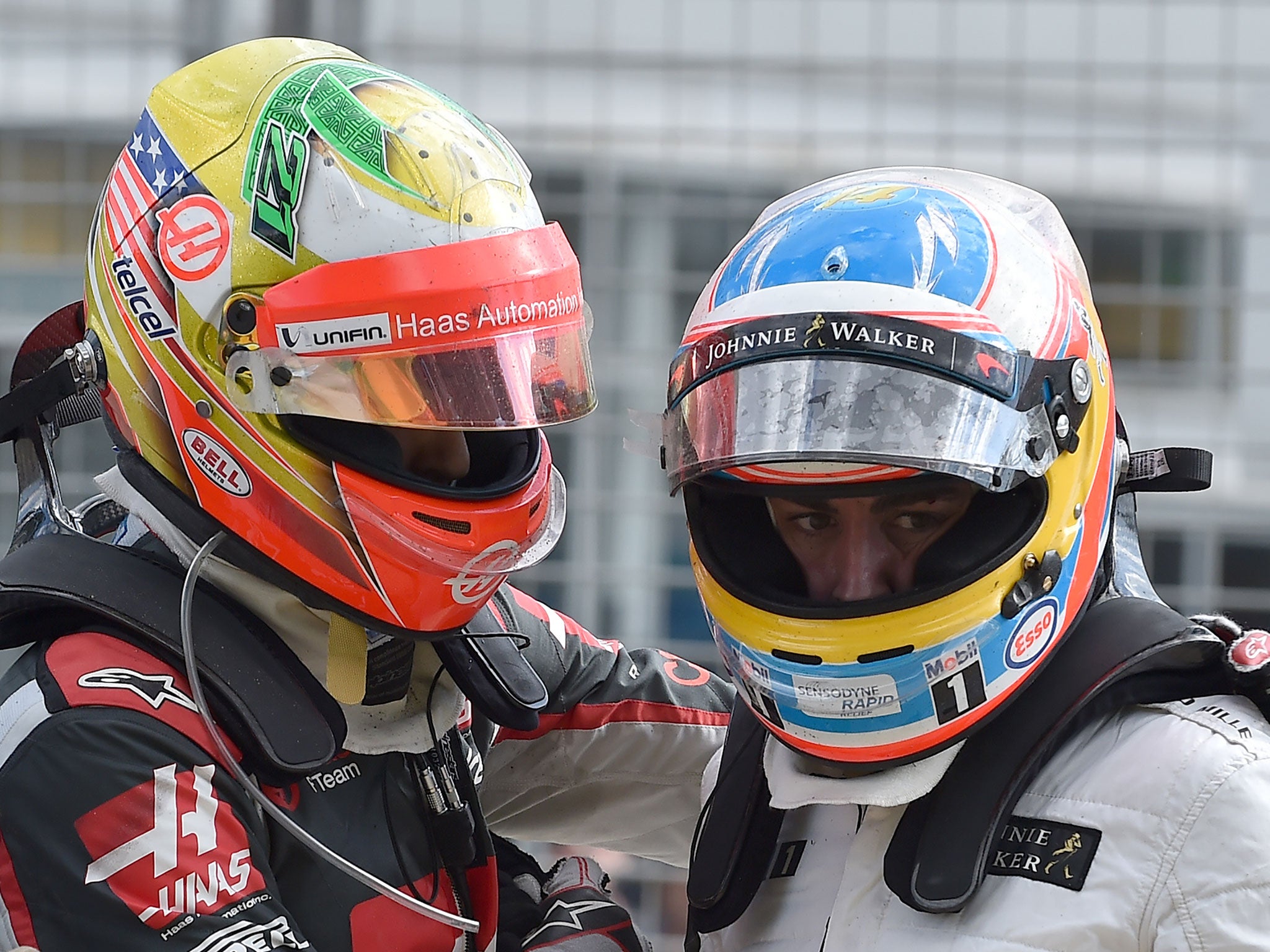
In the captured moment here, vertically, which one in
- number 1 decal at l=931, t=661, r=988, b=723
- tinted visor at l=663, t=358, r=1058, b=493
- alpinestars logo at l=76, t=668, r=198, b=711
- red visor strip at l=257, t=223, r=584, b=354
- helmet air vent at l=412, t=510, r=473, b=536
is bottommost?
alpinestars logo at l=76, t=668, r=198, b=711

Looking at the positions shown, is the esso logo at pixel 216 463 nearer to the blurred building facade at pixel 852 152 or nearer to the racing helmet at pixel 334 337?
the racing helmet at pixel 334 337

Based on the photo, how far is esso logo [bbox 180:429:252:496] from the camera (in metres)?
1.89

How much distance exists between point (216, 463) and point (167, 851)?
0.48 m

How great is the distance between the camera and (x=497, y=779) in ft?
7.92

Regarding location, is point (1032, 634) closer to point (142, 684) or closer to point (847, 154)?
point (142, 684)

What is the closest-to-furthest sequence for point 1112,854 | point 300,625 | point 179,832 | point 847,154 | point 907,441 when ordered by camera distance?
point 1112,854 → point 907,441 → point 179,832 → point 300,625 → point 847,154

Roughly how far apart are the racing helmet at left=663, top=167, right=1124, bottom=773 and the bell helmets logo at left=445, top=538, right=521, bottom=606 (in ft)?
0.92

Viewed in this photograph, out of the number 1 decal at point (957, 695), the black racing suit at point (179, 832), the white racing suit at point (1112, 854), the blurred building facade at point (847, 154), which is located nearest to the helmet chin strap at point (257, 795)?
the black racing suit at point (179, 832)

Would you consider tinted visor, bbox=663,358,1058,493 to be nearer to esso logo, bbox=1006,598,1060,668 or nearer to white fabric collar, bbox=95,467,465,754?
esso logo, bbox=1006,598,1060,668

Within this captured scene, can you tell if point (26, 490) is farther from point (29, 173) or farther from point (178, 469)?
point (29, 173)

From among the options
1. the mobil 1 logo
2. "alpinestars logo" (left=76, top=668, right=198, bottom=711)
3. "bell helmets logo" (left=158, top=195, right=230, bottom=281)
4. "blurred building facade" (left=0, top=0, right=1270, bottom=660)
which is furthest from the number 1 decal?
"blurred building facade" (left=0, top=0, right=1270, bottom=660)

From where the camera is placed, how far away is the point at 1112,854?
145 centimetres

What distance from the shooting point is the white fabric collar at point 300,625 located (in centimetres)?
192

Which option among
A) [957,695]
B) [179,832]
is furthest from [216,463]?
[957,695]
